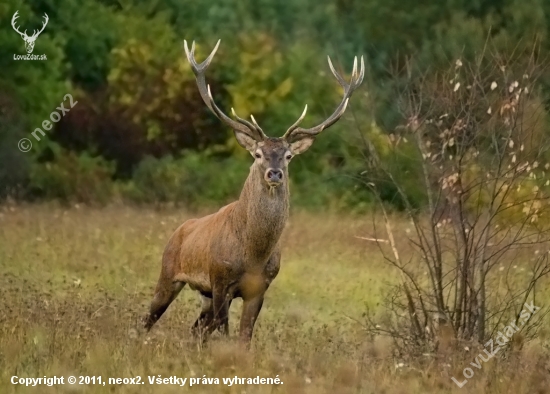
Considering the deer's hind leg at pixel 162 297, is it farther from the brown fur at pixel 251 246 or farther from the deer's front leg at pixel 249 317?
the deer's front leg at pixel 249 317

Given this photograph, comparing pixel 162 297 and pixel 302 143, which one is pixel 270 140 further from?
pixel 162 297

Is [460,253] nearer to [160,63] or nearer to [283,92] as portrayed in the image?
[283,92]

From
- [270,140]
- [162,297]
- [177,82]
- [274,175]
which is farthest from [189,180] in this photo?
[274,175]

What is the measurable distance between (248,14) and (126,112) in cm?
422

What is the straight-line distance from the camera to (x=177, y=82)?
24578 millimetres

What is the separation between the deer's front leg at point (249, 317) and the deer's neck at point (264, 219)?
315 mm

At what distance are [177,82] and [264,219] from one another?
15.8m

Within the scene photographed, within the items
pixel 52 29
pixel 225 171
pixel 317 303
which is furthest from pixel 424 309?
pixel 52 29

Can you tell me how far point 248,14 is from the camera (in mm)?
27531

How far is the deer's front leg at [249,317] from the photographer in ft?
29.4

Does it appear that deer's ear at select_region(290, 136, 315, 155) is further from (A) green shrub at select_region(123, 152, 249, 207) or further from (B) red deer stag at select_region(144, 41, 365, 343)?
(A) green shrub at select_region(123, 152, 249, 207)

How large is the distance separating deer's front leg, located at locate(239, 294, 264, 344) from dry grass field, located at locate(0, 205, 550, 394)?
12 cm

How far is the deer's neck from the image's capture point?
9.06 meters

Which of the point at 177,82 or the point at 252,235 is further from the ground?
the point at 177,82
